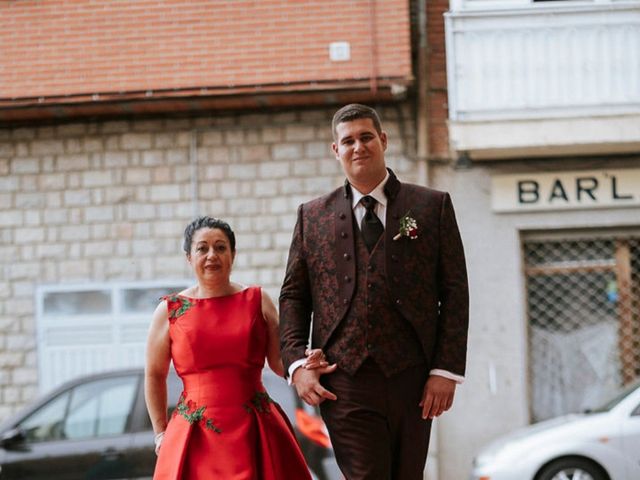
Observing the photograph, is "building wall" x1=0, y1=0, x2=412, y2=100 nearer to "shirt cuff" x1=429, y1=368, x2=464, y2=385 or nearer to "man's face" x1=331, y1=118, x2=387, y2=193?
"man's face" x1=331, y1=118, x2=387, y2=193

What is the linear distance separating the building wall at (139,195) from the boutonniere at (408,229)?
305 inches

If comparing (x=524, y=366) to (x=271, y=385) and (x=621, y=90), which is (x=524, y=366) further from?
(x=271, y=385)

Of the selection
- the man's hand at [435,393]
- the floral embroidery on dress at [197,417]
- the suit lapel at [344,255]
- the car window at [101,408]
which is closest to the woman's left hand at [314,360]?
the suit lapel at [344,255]

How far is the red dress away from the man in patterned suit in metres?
0.67

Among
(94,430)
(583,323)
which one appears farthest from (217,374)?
(583,323)

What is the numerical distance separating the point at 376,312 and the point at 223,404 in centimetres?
114

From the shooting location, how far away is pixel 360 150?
4.26 m

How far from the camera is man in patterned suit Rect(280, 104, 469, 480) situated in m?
4.18

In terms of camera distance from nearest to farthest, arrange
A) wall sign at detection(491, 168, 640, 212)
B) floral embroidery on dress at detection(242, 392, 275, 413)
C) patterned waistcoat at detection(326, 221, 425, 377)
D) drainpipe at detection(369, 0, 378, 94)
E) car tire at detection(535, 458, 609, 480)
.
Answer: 1. patterned waistcoat at detection(326, 221, 425, 377)
2. floral embroidery on dress at detection(242, 392, 275, 413)
3. car tire at detection(535, 458, 609, 480)
4. drainpipe at detection(369, 0, 378, 94)
5. wall sign at detection(491, 168, 640, 212)

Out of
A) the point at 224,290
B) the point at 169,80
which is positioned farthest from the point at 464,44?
the point at 224,290

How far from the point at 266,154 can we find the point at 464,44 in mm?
2494

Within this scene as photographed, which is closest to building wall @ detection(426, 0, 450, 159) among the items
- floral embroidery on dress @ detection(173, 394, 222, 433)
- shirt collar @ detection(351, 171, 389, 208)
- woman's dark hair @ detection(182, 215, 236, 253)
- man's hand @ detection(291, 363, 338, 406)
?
woman's dark hair @ detection(182, 215, 236, 253)

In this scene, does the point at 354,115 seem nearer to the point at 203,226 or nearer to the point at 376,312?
the point at 376,312

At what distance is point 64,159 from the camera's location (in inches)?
483
